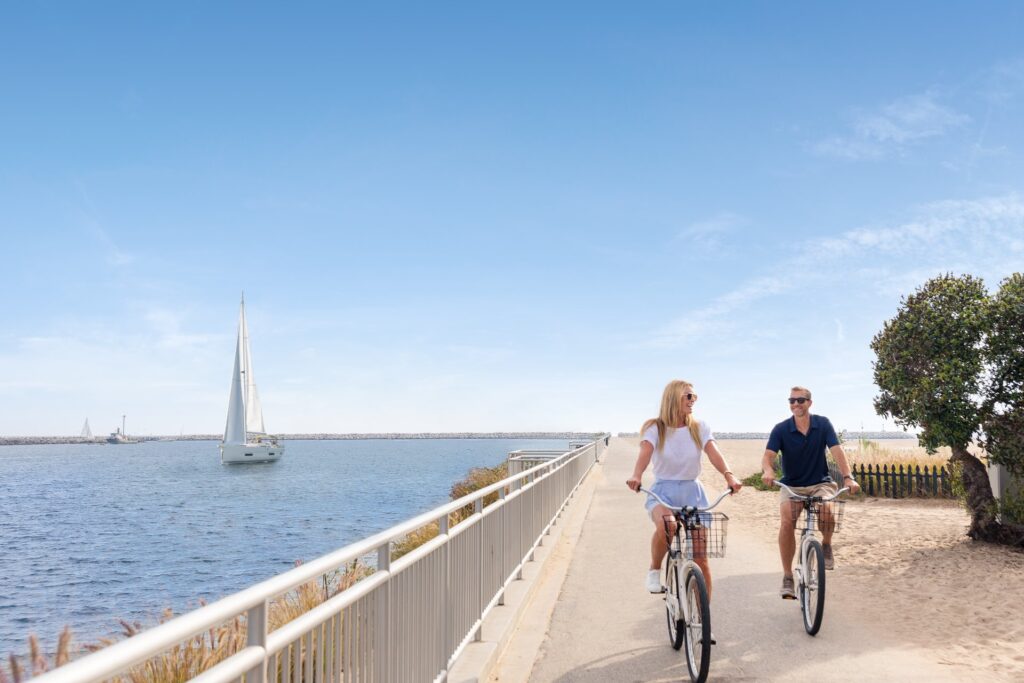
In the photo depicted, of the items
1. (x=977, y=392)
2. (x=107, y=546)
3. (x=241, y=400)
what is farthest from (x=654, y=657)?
(x=241, y=400)

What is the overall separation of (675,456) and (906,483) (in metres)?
18.3

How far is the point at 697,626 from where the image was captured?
554 centimetres

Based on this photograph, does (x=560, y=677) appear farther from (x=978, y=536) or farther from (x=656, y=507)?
(x=978, y=536)

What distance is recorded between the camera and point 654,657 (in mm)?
6438

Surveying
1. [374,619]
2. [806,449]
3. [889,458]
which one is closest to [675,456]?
[806,449]

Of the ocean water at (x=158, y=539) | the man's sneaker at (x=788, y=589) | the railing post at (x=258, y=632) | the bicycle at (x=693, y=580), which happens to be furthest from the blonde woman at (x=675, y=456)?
the ocean water at (x=158, y=539)

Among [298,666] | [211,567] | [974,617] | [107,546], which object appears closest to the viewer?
[298,666]

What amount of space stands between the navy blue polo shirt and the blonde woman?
1.42 meters

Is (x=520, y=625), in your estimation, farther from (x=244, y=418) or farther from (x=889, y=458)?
(x=244, y=418)

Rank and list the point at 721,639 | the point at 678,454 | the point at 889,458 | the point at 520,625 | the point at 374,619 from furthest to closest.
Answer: the point at 889,458
the point at 520,625
the point at 721,639
the point at 678,454
the point at 374,619

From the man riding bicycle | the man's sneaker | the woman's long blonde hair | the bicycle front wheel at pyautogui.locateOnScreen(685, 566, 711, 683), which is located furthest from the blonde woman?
the man's sneaker

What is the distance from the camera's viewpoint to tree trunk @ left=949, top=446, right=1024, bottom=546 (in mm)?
11992

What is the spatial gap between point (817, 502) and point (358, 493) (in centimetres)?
5635

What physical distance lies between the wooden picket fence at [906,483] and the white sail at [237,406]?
239 feet
